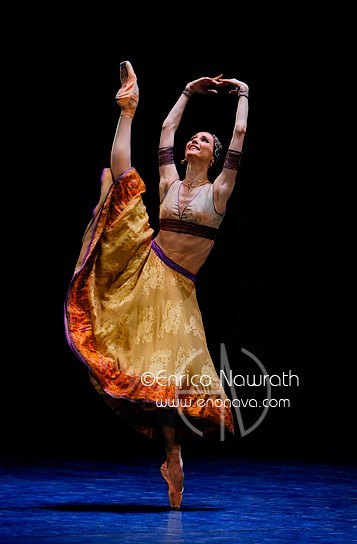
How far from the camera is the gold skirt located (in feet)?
10.4

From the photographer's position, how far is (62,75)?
17.0ft

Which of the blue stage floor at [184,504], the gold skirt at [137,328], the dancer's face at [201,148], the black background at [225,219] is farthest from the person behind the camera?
the black background at [225,219]

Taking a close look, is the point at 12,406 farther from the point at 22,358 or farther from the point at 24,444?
the point at 24,444

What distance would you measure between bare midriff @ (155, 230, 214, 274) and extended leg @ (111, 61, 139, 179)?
0.27m

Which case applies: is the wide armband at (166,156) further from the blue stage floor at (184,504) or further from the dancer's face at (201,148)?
the blue stage floor at (184,504)

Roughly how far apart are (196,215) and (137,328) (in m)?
0.42

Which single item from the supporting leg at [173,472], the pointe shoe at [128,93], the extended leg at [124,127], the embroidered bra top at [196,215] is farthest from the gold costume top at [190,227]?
the supporting leg at [173,472]

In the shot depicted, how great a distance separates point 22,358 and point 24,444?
699mm

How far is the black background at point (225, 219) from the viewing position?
5.19m

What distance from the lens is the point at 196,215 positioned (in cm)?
335

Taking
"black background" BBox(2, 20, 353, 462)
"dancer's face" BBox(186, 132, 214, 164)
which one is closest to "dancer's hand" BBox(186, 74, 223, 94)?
"dancer's face" BBox(186, 132, 214, 164)

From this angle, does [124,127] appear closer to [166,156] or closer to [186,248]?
[166,156]

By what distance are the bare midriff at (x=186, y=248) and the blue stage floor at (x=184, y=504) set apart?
0.80 m

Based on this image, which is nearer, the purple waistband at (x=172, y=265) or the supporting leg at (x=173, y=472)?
the supporting leg at (x=173, y=472)
